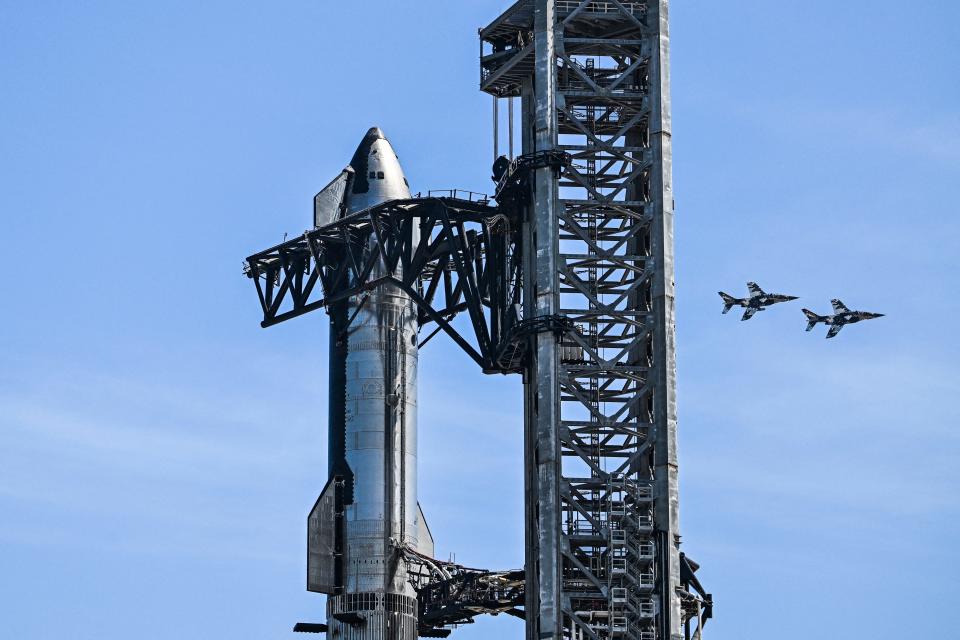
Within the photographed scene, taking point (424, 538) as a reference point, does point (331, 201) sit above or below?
above

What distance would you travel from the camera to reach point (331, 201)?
134250 mm

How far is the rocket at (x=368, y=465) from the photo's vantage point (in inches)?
5064

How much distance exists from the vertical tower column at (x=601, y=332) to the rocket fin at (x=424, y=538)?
1992 cm

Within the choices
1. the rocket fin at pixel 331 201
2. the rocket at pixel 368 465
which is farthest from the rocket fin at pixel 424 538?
the rocket fin at pixel 331 201

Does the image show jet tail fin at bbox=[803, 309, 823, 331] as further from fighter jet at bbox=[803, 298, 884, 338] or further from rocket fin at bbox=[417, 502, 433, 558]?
rocket fin at bbox=[417, 502, 433, 558]

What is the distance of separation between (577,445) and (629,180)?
11.8m

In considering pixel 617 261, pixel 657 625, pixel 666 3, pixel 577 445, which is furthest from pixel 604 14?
pixel 657 625

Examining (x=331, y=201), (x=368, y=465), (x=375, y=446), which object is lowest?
(x=368, y=465)

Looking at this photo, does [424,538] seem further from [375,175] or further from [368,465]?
[375,175]

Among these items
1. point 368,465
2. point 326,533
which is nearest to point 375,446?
point 368,465

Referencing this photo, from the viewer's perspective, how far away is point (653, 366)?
358 ft

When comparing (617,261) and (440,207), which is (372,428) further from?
(617,261)

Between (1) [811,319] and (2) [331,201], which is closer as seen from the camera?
(1) [811,319]

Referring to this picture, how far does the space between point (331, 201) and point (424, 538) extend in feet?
59.0
